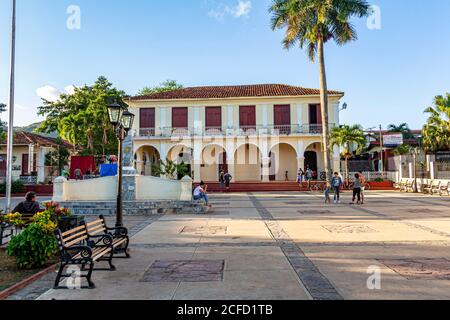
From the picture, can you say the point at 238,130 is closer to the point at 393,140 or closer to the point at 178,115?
the point at 178,115

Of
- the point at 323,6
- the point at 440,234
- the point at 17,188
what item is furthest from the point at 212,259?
the point at 17,188

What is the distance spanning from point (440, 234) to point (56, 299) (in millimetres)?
7934

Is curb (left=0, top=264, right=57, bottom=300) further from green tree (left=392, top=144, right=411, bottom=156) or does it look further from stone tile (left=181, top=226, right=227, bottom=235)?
green tree (left=392, top=144, right=411, bottom=156)

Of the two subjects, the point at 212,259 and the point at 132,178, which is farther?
the point at 132,178

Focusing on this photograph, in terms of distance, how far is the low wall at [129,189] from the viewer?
13789 mm

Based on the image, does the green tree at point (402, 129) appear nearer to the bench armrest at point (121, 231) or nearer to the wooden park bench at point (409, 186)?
Answer: the wooden park bench at point (409, 186)

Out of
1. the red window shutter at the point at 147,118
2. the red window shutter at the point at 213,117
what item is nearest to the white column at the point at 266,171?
the red window shutter at the point at 213,117

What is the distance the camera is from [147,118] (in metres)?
29.7

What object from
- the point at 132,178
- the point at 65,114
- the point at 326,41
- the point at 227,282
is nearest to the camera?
the point at 227,282

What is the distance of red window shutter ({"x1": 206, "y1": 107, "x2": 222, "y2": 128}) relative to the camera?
29188 mm

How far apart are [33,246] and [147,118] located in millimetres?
25170
